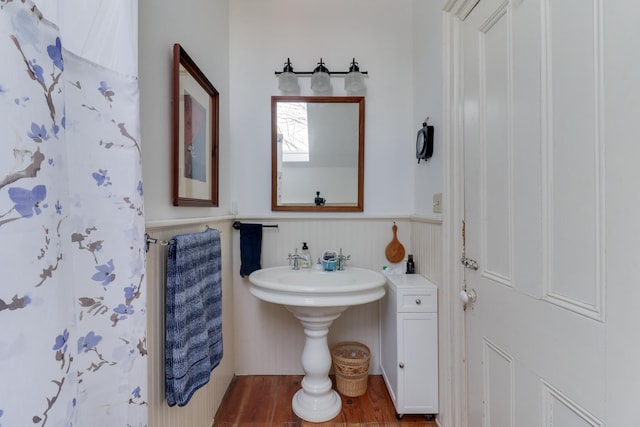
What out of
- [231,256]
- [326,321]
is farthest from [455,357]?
[231,256]

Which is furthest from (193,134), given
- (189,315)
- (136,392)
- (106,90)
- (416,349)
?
(416,349)

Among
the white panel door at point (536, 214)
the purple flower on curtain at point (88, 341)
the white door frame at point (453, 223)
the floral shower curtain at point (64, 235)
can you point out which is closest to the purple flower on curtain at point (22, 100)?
the floral shower curtain at point (64, 235)

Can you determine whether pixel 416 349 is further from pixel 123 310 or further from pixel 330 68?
pixel 330 68

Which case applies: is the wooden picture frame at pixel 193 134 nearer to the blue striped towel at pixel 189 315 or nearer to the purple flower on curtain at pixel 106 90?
the blue striped towel at pixel 189 315

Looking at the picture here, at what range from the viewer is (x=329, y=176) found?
1757 mm

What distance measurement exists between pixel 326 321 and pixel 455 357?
0.65 m

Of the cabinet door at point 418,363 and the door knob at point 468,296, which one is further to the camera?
the cabinet door at point 418,363

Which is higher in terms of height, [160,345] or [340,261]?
[340,261]

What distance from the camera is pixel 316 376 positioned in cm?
147

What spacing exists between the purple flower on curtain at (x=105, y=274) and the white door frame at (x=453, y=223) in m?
1.30

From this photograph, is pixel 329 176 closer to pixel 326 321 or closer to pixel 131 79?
pixel 326 321

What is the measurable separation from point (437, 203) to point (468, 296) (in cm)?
49

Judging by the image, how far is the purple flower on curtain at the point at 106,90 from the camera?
542mm

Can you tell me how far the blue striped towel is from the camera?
89 centimetres
